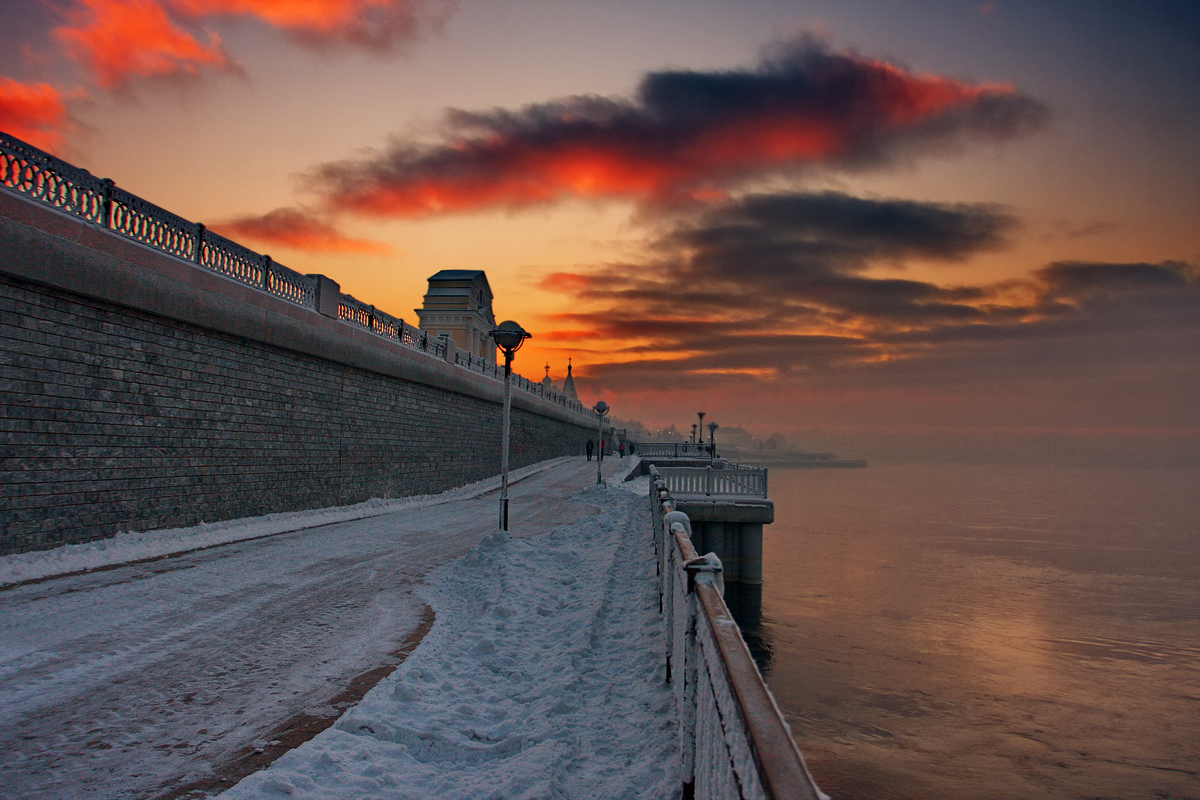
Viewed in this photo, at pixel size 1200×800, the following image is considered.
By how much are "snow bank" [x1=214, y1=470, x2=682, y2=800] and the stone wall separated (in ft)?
19.9

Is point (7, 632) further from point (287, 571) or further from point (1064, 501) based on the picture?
point (1064, 501)

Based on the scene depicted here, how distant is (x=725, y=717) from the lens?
2523mm

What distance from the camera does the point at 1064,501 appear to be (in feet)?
→ 328

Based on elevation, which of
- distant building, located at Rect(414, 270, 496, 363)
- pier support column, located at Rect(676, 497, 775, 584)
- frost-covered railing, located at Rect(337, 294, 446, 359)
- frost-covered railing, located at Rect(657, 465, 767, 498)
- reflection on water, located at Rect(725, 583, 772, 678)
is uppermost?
distant building, located at Rect(414, 270, 496, 363)

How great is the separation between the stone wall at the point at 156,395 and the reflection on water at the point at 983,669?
12.6 meters

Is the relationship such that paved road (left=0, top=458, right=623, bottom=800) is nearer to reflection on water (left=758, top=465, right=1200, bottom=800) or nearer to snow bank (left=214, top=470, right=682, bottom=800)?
snow bank (left=214, top=470, right=682, bottom=800)

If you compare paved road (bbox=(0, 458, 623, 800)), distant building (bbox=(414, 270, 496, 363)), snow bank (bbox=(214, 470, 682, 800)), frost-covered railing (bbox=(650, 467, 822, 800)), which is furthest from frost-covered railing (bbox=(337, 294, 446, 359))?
distant building (bbox=(414, 270, 496, 363))

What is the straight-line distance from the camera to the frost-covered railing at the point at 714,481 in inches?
785

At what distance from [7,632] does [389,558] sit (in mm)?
5536

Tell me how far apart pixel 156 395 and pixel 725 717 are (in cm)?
1298

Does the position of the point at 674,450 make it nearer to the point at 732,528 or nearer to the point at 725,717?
the point at 732,528

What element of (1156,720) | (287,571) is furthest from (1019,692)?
(287,571)

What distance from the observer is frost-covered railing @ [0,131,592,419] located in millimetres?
9711

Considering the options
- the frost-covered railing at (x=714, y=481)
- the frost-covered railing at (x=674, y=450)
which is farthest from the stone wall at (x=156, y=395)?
the frost-covered railing at (x=674, y=450)
